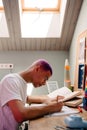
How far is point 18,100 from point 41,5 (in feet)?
7.08

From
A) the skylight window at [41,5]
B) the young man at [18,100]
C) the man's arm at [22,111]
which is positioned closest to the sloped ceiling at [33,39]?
the skylight window at [41,5]

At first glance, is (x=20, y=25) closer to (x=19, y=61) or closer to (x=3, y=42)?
(x=3, y=42)

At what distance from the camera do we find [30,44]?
3.35 metres

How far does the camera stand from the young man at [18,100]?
4.38 feet

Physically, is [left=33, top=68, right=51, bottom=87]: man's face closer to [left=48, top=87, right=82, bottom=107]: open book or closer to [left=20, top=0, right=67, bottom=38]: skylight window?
[left=48, top=87, right=82, bottom=107]: open book

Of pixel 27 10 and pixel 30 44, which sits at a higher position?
pixel 27 10

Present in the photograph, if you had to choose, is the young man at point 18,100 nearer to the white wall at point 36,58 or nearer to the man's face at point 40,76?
the man's face at point 40,76

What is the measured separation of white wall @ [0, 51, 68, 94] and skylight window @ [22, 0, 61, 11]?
697 millimetres

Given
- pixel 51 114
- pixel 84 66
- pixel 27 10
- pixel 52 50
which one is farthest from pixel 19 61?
pixel 51 114

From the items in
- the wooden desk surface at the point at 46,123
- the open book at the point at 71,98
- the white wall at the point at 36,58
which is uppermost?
the wooden desk surface at the point at 46,123

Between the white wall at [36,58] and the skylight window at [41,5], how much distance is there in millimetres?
697

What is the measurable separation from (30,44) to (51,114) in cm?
198

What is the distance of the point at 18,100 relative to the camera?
1349 mm

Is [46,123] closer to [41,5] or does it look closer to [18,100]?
[18,100]
